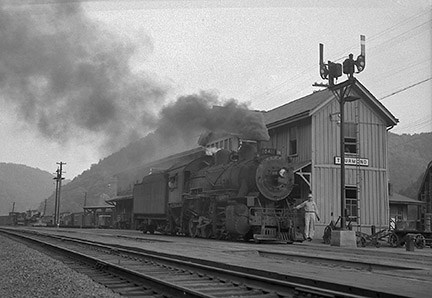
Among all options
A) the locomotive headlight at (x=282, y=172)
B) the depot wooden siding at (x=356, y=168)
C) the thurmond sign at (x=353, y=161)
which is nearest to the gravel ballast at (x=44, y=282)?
the locomotive headlight at (x=282, y=172)

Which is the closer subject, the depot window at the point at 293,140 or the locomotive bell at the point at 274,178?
the locomotive bell at the point at 274,178

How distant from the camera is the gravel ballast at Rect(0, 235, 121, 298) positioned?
21.8 ft

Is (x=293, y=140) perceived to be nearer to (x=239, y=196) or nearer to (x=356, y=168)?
(x=356, y=168)

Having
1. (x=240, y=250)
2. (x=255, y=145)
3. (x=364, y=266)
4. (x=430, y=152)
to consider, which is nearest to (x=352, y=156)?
(x=255, y=145)

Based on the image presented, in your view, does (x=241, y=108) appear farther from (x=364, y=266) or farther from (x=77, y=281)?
(x=77, y=281)

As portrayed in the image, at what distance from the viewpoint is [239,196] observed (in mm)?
18719

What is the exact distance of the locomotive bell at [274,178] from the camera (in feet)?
60.2

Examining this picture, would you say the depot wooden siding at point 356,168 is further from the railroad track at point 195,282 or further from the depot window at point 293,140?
the railroad track at point 195,282

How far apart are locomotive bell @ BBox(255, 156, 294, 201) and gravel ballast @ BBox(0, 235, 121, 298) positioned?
938 centimetres

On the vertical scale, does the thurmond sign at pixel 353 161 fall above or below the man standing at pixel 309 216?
above

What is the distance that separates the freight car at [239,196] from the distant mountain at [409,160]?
6373 cm

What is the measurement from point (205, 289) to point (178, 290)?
465 millimetres

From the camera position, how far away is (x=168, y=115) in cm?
2342

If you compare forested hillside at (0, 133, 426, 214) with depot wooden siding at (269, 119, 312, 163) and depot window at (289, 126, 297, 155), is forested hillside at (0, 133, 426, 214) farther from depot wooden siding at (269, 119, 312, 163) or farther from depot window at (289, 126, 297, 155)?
depot window at (289, 126, 297, 155)
